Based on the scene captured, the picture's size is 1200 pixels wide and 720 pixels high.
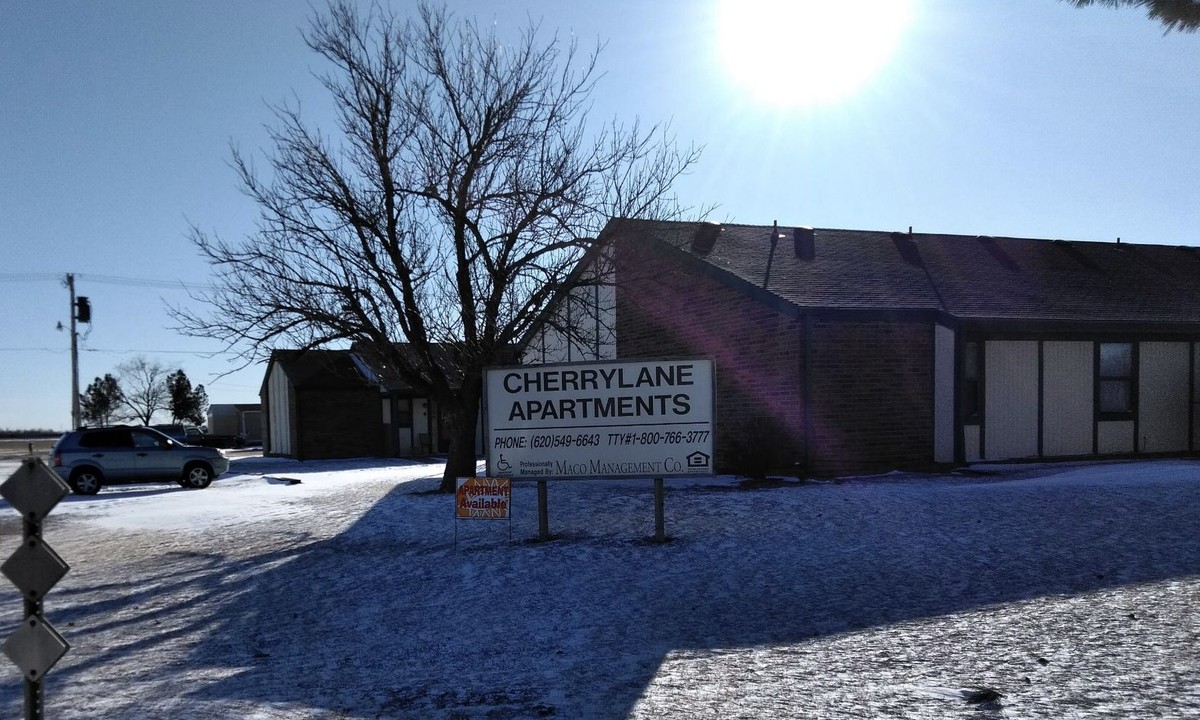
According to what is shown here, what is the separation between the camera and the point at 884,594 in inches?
361

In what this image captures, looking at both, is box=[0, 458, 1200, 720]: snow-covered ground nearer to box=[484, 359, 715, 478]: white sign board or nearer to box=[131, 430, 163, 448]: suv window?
box=[484, 359, 715, 478]: white sign board

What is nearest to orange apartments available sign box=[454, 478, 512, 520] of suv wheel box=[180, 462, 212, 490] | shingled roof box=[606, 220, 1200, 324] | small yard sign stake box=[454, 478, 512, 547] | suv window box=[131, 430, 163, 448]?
small yard sign stake box=[454, 478, 512, 547]

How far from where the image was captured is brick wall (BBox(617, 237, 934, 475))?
669 inches

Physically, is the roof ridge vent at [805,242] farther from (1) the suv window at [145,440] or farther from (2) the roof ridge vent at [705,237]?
(1) the suv window at [145,440]

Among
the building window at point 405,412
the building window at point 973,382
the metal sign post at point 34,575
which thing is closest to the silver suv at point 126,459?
the building window at point 405,412

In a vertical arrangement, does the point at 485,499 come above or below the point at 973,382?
below

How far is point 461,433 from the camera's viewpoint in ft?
59.5

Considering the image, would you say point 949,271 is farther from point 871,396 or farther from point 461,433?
point 461,433

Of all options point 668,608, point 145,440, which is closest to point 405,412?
point 145,440

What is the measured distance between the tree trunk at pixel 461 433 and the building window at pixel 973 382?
9567 mm

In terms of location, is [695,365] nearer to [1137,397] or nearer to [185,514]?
[185,514]

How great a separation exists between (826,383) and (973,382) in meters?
3.78

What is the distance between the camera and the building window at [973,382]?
1870 cm

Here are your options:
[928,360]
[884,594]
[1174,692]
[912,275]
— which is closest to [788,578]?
[884,594]
